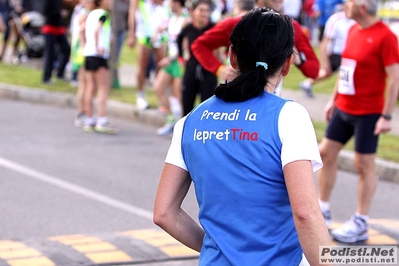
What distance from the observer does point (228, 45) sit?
6270mm

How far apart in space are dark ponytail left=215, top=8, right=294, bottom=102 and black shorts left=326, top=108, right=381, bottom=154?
3484 millimetres

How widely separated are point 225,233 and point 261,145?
0.33m

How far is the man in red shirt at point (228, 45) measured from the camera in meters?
5.91

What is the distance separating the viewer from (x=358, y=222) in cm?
609

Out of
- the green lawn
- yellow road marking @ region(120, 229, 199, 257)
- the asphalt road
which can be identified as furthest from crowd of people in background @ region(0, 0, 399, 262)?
yellow road marking @ region(120, 229, 199, 257)

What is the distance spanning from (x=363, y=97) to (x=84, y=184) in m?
2.96

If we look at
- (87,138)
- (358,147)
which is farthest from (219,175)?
(87,138)

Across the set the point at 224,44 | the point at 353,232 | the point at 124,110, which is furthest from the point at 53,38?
the point at 353,232

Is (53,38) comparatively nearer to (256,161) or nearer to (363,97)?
(363,97)

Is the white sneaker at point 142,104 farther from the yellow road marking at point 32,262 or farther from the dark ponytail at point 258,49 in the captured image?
the dark ponytail at point 258,49

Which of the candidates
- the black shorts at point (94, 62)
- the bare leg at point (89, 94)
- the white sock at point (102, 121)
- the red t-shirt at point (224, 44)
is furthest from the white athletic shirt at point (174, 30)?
the red t-shirt at point (224, 44)

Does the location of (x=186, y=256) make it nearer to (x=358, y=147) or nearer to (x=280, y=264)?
(x=358, y=147)

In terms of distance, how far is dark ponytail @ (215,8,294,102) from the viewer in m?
2.67

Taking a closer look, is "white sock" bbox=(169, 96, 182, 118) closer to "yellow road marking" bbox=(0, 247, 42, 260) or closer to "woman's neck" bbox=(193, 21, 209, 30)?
"woman's neck" bbox=(193, 21, 209, 30)
